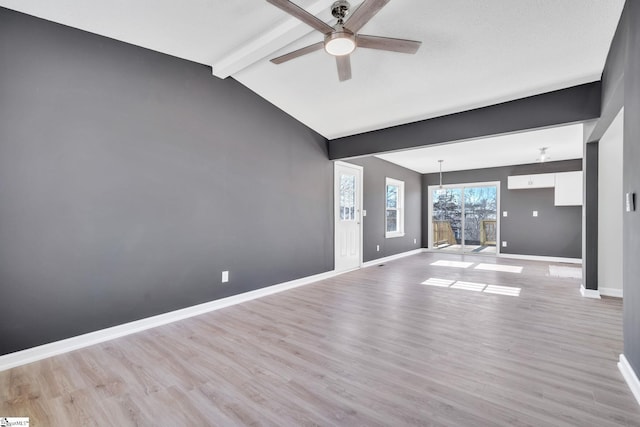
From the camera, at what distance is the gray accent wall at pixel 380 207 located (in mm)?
6266

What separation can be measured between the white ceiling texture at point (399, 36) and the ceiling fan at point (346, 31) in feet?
1.02

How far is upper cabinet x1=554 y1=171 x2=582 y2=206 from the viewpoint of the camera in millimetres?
6339

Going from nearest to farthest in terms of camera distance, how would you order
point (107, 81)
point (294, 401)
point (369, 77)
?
point (294, 401) < point (107, 81) < point (369, 77)

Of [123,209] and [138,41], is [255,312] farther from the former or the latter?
[138,41]

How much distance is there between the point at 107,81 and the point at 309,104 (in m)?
2.32

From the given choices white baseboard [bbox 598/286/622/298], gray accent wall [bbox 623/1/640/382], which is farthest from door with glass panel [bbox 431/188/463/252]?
gray accent wall [bbox 623/1/640/382]

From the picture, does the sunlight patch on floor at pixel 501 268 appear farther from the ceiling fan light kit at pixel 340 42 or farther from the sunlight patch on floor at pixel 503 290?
the ceiling fan light kit at pixel 340 42

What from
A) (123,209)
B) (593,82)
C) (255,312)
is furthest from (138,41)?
(593,82)

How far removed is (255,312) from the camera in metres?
3.30

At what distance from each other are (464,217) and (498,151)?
2.68 metres

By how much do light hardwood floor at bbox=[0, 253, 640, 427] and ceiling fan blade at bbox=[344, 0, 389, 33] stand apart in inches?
95.0

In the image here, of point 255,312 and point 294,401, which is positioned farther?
point 255,312

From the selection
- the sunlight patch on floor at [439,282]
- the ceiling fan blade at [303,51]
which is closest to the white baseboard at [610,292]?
the sunlight patch on floor at [439,282]

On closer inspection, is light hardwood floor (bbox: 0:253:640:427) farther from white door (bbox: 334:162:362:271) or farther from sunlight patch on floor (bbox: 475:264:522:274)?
sunlight patch on floor (bbox: 475:264:522:274)
